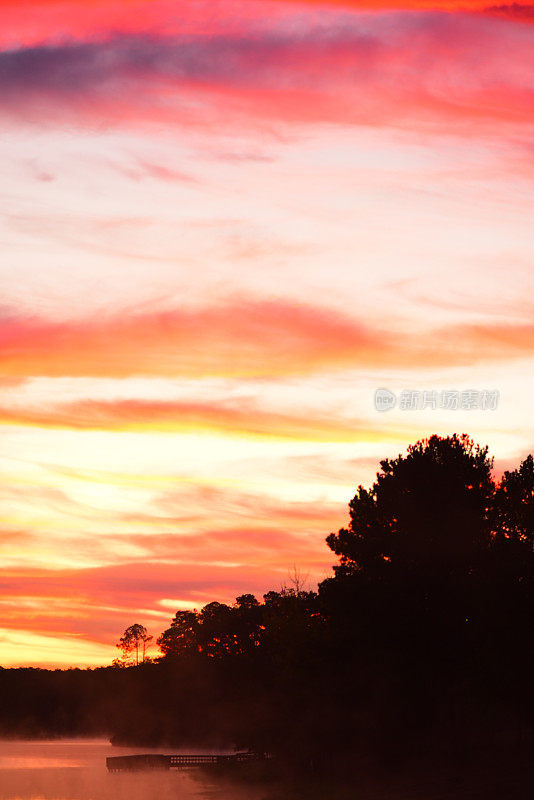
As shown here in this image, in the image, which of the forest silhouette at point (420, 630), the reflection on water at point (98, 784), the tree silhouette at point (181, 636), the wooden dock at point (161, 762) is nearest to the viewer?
the forest silhouette at point (420, 630)

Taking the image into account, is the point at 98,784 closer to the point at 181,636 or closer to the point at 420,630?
the point at 420,630

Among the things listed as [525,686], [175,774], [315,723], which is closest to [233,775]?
[175,774]

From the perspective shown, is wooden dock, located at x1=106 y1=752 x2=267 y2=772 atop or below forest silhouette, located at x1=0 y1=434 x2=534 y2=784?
below

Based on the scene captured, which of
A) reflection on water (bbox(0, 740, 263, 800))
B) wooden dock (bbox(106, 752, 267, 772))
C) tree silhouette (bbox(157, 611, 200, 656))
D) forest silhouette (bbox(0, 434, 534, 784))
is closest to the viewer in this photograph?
forest silhouette (bbox(0, 434, 534, 784))

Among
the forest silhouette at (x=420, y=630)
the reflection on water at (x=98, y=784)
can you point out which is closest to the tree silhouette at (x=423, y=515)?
the forest silhouette at (x=420, y=630)

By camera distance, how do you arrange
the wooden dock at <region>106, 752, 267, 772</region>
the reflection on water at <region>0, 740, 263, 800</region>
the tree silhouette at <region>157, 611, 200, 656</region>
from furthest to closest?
1. the tree silhouette at <region>157, 611, 200, 656</region>
2. the wooden dock at <region>106, 752, 267, 772</region>
3. the reflection on water at <region>0, 740, 263, 800</region>

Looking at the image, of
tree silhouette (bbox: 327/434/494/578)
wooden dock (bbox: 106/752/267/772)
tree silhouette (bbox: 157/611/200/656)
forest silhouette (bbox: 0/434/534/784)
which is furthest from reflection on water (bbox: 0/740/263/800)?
tree silhouette (bbox: 157/611/200/656)

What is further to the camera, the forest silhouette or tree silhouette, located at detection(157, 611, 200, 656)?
tree silhouette, located at detection(157, 611, 200, 656)

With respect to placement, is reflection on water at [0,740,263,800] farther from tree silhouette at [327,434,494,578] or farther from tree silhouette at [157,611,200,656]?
tree silhouette at [157,611,200,656]

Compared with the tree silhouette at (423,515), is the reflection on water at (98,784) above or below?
below

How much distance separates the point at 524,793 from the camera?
165 ft

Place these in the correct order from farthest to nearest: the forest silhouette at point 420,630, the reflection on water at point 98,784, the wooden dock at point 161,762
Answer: the wooden dock at point 161,762
the reflection on water at point 98,784
the forest silhouette at point 420,630

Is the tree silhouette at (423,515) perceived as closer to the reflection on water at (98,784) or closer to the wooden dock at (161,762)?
the reflection on water at (98,784)

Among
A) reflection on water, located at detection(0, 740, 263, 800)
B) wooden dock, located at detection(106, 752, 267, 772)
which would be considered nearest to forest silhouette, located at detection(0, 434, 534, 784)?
reflection on water, located at detection(0, 740, 263, 800)
